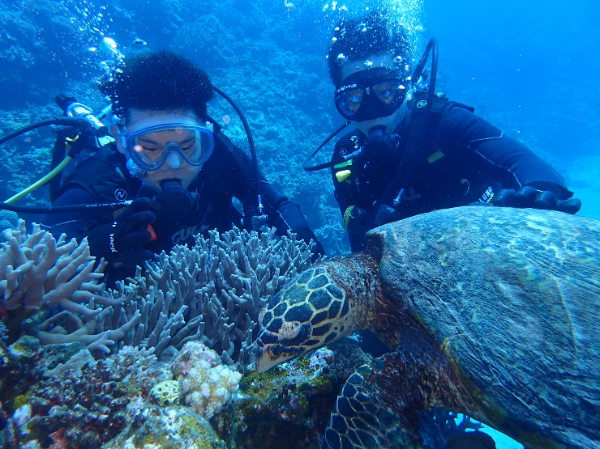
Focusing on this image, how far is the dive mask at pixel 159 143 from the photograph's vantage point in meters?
2.77

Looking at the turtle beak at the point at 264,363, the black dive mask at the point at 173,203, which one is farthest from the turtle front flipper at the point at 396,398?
the black dive mask at the point at 173,203

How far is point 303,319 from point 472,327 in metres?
0.94

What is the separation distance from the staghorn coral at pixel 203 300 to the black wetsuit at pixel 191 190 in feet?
2.08

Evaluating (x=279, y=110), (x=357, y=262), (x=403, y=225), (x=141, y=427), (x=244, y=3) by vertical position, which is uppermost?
(x=244, y=3)

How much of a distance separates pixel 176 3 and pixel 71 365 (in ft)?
77.8

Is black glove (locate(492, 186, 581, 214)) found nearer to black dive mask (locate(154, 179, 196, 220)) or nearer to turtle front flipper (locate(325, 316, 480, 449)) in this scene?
turtle front flipper (locate(325, 316, 480, 449))

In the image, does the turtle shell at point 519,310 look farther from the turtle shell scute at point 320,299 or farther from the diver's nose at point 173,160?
the diver's nose at point 173,160

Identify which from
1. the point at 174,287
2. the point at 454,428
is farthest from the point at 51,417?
the point at 454,428

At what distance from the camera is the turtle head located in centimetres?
166

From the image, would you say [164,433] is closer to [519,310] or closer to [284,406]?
[284,406]

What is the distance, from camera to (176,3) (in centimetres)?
1831

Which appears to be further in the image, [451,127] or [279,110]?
[279,110]

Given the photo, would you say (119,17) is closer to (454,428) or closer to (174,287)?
(174,287)

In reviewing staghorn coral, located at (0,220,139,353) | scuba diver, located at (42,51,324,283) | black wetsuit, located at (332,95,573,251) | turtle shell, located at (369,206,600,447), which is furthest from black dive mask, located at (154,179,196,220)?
black wetsuit, located at (332,95,573,251)
